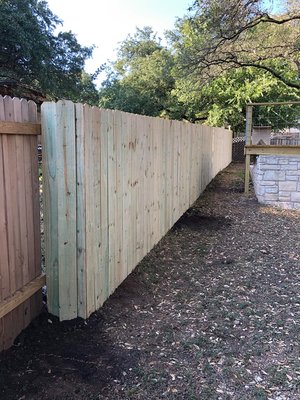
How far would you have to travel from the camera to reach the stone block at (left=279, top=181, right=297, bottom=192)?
6836mm

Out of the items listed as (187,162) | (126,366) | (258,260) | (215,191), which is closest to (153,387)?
(126,366)

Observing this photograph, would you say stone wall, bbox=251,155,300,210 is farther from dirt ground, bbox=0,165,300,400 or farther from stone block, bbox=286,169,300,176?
dirt ground, bbox=0,165,300,400

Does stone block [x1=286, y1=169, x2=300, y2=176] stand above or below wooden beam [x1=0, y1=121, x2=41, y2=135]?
below

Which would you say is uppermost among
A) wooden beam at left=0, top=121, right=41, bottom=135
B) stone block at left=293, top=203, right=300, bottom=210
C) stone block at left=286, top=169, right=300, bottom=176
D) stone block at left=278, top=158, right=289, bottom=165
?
wooden beam at left=0, top=121, right=41, bottom=135

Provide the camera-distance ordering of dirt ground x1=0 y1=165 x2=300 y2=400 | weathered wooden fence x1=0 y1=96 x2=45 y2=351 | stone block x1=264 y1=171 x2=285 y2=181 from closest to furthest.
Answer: dirt ground x1=0 y1=165 x2=300 y2=400, weathered wooden fence x1=0 y1=96 x2=45 y2=351, stone block x1=264 y1=171 x2=285 y2=181

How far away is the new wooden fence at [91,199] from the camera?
233 cm

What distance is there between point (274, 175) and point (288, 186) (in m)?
0.34

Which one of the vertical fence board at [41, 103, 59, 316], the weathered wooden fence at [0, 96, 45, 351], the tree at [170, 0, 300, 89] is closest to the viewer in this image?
the weathered wooden fence at [0, 96, 45, 351]

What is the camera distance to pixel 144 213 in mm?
3793

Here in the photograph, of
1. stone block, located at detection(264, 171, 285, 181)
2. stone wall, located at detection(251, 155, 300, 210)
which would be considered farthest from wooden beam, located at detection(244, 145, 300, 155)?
stone block, located at detection(264, 171, 285, 181)

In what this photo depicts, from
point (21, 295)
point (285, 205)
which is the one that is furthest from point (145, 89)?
point (21, 295)

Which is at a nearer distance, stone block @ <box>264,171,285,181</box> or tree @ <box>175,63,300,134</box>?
stone block @ <box>264,171,285,181</box>

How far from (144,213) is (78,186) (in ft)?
4.89

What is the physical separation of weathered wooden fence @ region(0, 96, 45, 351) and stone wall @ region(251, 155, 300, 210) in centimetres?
556
